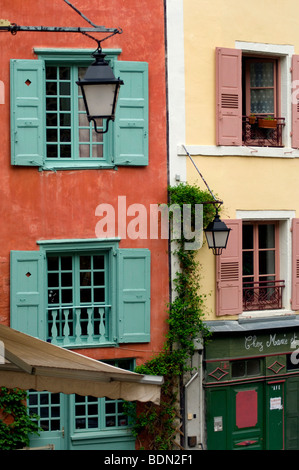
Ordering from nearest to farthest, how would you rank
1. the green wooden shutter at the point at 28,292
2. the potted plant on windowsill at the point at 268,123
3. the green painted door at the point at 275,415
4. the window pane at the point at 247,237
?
the green wooden shutter at the point at 28,292, the potted plant on windowsill at the point at 268,123, the green painted door at the point at 275,415, the window pane at the point at 247,237

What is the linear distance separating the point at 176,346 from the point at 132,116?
3.89 m

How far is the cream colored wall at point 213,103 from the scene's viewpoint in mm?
11250

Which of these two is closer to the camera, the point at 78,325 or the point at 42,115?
the point at 42,115

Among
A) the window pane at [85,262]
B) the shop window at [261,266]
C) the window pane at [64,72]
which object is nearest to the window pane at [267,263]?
the shop window at [261,266]

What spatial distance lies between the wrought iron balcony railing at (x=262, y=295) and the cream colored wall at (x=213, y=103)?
2.73 ft

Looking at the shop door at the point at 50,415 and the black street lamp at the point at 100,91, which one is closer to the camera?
the black street lamp at the point at 100,91

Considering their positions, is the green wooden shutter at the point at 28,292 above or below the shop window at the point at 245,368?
above

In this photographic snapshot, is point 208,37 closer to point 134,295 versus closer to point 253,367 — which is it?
point 134,295

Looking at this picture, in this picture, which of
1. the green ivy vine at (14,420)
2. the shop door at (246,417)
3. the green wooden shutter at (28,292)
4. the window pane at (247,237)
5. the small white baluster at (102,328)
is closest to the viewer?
the green ivy vine at (14,420)

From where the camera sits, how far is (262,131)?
39.3 ft

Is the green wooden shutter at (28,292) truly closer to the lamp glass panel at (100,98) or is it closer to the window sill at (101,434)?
the window sill at (101,434)

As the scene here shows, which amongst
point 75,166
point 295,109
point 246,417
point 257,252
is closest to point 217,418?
point 246,417

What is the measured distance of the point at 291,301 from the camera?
12000 millimetres

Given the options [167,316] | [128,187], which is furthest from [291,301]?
[128,187]
